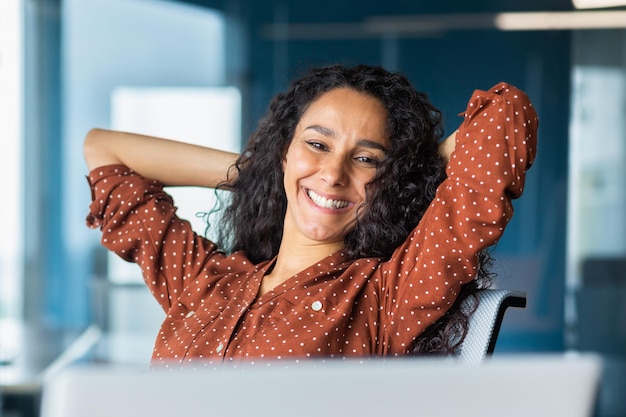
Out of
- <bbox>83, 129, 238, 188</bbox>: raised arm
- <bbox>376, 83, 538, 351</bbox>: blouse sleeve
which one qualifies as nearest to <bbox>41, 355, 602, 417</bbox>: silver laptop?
<bbox>376, 83, 538, 351</bbox>: blouse sleeve

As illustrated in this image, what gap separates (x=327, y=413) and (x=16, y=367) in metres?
2.54

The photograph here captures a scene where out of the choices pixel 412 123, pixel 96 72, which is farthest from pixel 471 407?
pixel 96 72

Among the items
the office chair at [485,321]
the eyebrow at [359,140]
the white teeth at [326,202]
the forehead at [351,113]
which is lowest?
the office chair at [485,321]

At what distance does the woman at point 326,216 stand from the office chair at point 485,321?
0.06 m

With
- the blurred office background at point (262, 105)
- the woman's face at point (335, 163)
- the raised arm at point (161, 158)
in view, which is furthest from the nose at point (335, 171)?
the blurred office background at point (262, 105)

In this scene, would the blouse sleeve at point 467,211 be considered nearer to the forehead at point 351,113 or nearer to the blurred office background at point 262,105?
the forehead at point 351,113

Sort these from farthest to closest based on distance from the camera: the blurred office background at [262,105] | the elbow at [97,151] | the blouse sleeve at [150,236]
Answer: the blurred office background at [262,105], the elbow at [97,151], the blouse sleeve at [150,236]

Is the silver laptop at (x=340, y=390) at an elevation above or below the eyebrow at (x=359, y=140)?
below

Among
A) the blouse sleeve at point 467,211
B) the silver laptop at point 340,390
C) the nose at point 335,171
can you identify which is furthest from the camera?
the nose at point 335,171

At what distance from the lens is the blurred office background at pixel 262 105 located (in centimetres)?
402

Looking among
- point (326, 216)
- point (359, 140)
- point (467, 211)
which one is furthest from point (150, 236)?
point (467, 211)

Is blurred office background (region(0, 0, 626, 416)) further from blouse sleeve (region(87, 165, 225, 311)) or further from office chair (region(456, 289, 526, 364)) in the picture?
office chair (region(456, 289, 526, 364))

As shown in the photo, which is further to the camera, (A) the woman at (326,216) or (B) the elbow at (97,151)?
(B) the elbow at (97,151)

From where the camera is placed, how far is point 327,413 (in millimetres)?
619
